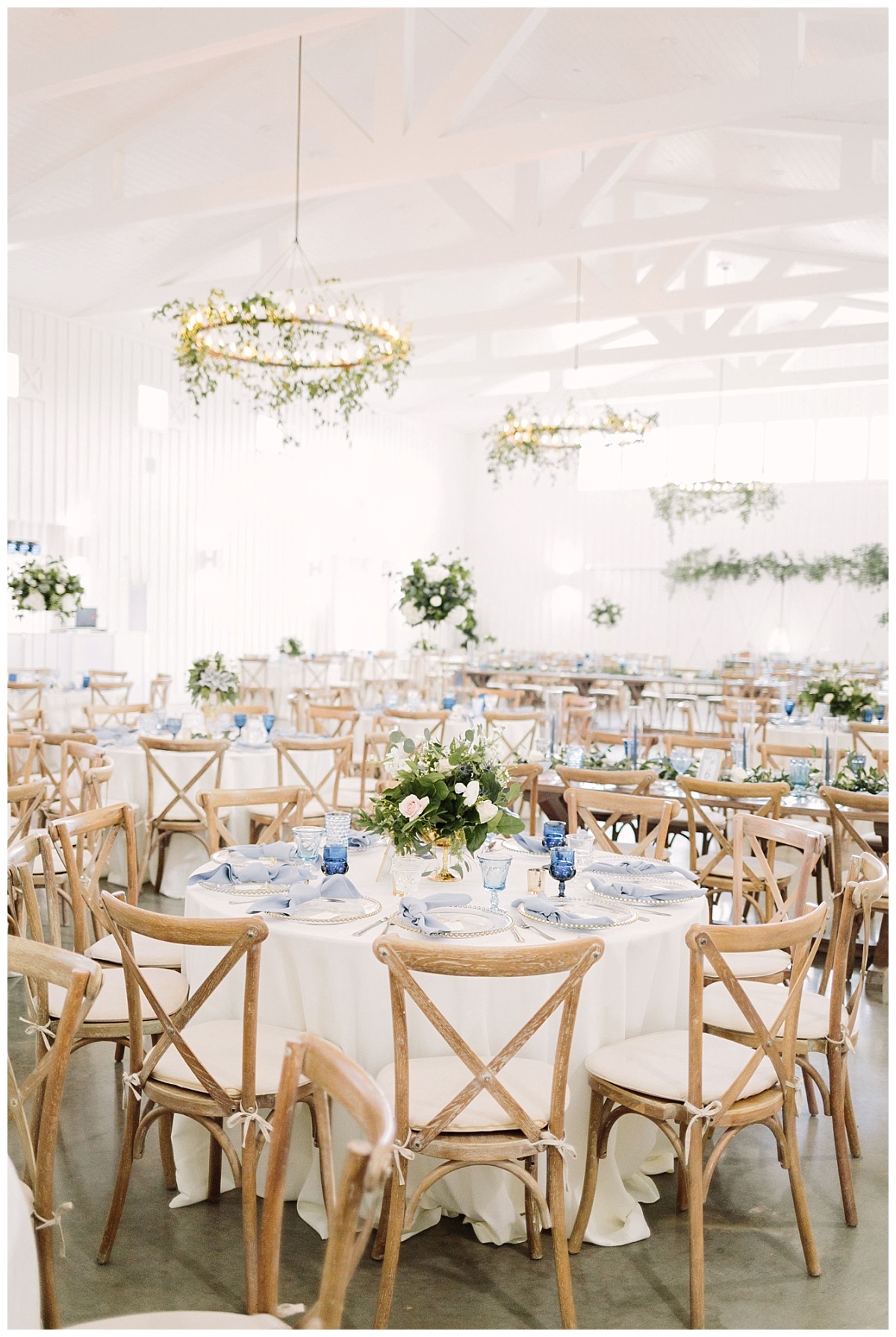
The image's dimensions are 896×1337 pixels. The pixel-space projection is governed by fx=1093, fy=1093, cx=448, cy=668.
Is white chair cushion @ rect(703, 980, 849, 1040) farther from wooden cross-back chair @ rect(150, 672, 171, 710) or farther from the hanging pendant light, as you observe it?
wooden cross-back chair @ rect(150, 672, 171, 710)

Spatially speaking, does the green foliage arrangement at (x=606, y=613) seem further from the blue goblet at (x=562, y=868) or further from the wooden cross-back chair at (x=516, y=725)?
the blue goblet at (x=562, y=868)

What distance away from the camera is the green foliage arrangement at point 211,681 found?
6949 millimetres

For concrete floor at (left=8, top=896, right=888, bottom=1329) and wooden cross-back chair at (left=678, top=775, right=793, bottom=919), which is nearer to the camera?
concrete floor at (left=8, top=896, right=888, bottom=1329)

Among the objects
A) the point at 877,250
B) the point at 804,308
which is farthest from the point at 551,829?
the point at 804,308

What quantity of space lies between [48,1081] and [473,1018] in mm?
1130


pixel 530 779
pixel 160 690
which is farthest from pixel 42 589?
pixel 530 779

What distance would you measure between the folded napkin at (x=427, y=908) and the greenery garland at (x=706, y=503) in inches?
566

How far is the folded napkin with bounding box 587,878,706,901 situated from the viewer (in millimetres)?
3318

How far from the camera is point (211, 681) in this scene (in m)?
6.97

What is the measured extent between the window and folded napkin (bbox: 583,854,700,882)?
10.9 meters

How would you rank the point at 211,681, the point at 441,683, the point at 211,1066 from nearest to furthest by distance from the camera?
the point at 211,1066, the point at 211,681, the point at 441,683

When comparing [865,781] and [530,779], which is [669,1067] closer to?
[530,779]

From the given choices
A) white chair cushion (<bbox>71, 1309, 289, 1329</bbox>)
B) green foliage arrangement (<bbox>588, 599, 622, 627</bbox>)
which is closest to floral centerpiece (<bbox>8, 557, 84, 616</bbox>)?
white chair cushion (<bbox>71, 1309, 289, 1329</bbox>)

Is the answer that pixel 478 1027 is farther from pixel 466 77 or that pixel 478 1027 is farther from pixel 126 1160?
pixel 466 77
